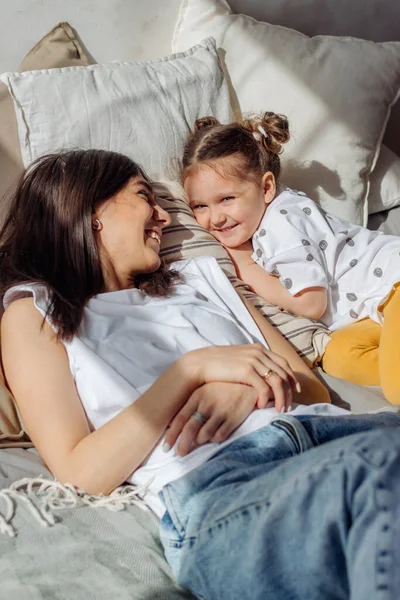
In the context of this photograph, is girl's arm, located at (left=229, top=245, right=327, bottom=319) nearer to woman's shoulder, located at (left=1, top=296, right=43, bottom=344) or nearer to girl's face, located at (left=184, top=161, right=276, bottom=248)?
girl's face, located at (left=184, top=161, right=276, bottom=248)

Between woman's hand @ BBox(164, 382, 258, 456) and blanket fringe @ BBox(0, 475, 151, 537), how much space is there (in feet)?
0.33

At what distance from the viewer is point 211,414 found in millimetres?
1218

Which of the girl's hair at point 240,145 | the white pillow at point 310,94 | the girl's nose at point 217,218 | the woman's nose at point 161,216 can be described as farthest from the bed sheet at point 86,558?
the white pillow at point 310,94

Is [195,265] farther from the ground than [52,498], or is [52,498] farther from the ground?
[195,265]

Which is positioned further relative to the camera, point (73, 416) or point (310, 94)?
point (310, 94)

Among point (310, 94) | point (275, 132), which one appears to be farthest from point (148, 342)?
point (310, 94)

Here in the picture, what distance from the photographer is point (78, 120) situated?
1.77 metres

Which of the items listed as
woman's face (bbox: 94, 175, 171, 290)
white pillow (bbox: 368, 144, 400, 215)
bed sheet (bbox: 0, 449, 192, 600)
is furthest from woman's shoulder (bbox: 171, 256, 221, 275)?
→ white pillow (bbox: 368, 144, 400, 215)

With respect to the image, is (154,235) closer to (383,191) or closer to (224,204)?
(224,204)

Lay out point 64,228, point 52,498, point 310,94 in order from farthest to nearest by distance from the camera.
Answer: point 310,94, point 64,228, point 52,498

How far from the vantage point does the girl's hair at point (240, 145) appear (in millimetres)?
1858

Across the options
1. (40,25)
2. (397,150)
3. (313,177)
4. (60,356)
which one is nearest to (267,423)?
(60,356)

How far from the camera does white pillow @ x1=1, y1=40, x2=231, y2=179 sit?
Answer: 5.71 feet

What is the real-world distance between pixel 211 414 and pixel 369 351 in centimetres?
61
